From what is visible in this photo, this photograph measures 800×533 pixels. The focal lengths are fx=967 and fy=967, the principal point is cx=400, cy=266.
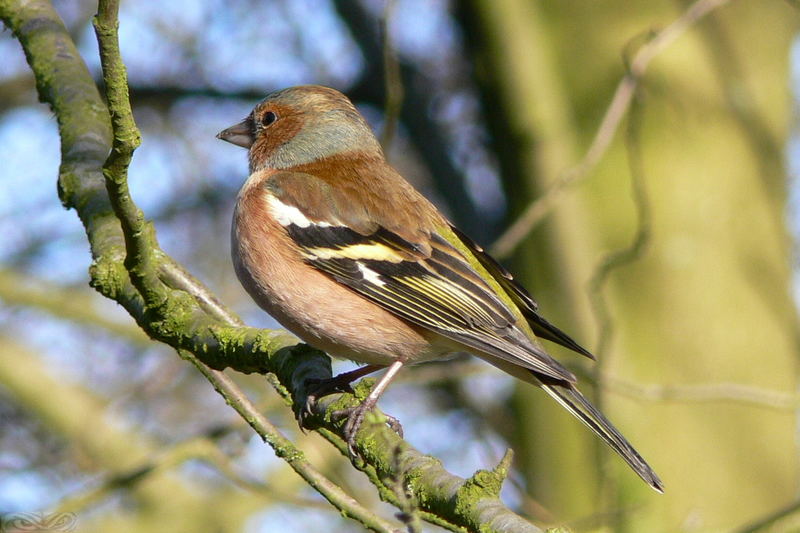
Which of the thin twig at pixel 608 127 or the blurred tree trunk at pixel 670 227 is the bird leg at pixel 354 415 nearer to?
the thin twig at pixel 608 127

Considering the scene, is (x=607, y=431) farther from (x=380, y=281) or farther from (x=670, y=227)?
(x=670, y=227)

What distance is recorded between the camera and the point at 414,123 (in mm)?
8516

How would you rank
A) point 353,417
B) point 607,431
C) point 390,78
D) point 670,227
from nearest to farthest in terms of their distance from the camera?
point 353,417
point 607,431
point 390,78
point 670,227

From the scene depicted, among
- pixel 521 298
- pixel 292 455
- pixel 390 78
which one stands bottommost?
pixel 292 455

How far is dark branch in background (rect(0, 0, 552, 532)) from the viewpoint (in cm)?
268

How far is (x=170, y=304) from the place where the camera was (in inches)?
142

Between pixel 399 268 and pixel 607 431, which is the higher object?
pixel 399 268

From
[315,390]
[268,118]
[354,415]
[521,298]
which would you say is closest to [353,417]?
[354,415]

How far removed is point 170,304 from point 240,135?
2233 millimetres

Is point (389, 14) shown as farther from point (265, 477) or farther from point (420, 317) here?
point (265, 477)

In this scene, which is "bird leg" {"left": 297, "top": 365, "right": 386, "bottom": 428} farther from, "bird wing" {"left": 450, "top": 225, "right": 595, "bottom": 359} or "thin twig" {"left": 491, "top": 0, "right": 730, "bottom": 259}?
"thin twig" {"left": 491, "top": 0, "right": 730, "bottom": 259}

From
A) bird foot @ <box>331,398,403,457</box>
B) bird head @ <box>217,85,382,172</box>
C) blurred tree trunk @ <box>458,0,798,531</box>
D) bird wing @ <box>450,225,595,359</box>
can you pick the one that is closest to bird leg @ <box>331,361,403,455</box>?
bird foot @ <box>331,398,403,457</box>

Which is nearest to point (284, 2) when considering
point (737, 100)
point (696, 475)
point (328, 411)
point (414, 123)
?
point (414, 123)

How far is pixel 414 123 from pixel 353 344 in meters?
4.65
